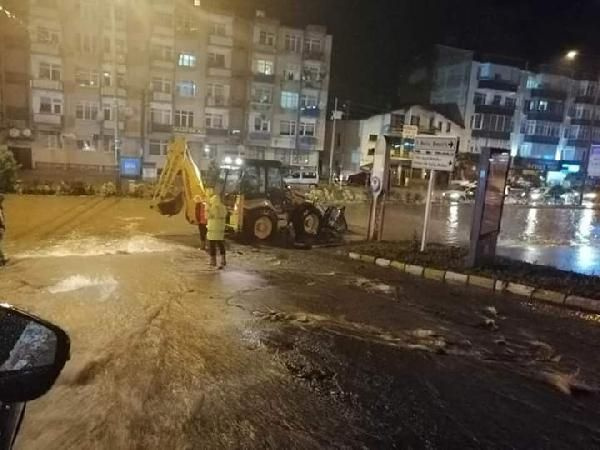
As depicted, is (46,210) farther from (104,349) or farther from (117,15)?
(117,15)

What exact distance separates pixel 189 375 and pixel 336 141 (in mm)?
55272

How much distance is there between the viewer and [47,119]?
143ft

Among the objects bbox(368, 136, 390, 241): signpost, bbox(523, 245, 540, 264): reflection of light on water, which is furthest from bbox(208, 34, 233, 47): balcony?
bbox(523, 245, 540, 264): reflection of light on water

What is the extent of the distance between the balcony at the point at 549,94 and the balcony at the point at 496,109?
14.7ft

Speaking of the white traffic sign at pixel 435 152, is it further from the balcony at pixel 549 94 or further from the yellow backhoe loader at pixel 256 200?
the balcony at pixel 549 94

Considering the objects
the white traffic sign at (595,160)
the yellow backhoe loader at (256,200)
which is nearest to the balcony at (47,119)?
the yellow backhoe loader at (256,200)

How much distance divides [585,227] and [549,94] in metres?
43.2

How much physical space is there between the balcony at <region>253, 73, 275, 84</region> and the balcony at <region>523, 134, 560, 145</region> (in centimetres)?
3223

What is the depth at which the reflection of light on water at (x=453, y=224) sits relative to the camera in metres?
18.4

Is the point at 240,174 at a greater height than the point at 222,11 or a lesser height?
lesser

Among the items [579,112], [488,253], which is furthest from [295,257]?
[579,112]

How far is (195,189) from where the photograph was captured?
50.6 feet

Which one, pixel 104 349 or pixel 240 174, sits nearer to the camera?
pixel 104 349

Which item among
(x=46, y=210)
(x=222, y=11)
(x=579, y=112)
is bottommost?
(x=46, y=210)
